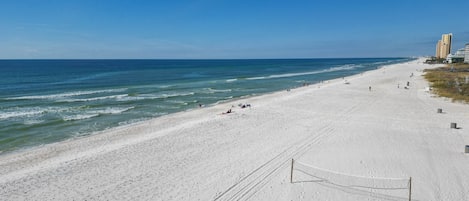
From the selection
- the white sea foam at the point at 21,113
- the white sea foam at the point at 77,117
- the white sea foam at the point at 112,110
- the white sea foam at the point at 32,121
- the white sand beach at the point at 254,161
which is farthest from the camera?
the white sea foam at the point at 112,110

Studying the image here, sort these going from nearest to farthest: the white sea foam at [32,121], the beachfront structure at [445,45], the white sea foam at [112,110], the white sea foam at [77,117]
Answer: the white sea foam at [32,121] < the white sea foam at [77,117] < the white sea foam at [112,110] < the beachfront structure at [445,45]

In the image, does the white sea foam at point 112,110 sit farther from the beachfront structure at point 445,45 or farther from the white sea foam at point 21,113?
the beachfront structure at point 445,45

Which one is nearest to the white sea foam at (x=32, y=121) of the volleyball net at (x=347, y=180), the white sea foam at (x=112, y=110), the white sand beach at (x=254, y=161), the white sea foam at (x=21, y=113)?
the white sea foam at (x=21, y=113)

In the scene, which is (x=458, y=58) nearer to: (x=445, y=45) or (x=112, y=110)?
(x=445, y=45)

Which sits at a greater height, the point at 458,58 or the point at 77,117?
the point at 458,58

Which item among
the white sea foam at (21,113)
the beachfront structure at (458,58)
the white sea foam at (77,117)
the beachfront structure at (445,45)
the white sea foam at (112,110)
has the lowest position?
the white sea foam at (77,117)

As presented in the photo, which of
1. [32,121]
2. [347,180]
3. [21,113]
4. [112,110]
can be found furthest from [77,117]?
[347,180]

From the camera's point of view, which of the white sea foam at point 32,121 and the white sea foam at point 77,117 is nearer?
the white sea foam at point 32,121

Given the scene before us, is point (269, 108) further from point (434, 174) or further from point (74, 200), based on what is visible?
point (74, 200)

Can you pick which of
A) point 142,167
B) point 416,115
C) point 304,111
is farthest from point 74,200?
point 416,115
